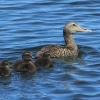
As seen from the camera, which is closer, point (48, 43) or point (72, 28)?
point (72, 28)

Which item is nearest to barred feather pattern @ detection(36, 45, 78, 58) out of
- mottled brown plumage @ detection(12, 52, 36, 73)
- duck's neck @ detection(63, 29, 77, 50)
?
duck's neck @ detection(63, 29, 77, 50)

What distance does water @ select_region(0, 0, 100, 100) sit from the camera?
12.2m

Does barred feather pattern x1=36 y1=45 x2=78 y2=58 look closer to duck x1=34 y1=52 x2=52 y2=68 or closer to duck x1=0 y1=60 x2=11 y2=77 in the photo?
duck x1=34 y1=52 x2=52 y2=68

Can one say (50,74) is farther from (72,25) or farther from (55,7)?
(55,7)

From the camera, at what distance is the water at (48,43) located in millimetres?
12203

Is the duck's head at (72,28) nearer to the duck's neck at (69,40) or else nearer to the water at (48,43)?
the duck's neck at (69,40)

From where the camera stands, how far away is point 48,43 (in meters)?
16.4

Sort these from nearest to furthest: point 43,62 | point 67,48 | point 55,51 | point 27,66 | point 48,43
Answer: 1. point 27,66
2. point 43,62
3. point 55,51
4. point 67,48
5. point 48,43

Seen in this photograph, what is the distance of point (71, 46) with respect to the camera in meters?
15.5

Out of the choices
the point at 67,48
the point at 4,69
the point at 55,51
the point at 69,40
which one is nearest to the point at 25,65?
the point at 4,69

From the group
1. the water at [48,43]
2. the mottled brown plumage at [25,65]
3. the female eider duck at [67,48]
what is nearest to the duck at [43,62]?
the water at [48,43]

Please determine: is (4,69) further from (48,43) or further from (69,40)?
(48,43)

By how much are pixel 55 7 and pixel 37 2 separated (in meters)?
0.80

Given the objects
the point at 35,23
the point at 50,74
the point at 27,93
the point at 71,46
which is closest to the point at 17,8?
A: the point at 35,23
